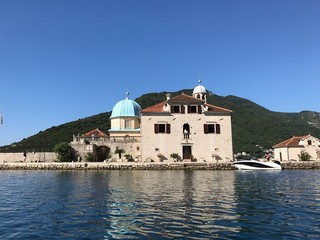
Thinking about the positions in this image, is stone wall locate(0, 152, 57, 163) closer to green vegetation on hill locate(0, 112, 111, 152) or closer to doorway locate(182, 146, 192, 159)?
green vegetation on hill locate(0, 112, 111, 152)

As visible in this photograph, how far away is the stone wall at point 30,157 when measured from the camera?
49219mm

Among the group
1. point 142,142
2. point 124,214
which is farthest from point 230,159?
point 124,214

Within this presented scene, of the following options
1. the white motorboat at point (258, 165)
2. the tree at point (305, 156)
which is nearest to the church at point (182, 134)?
the white motorboat at point (258, 165)

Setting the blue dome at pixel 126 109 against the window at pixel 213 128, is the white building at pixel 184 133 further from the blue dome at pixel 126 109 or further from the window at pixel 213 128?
the blue dome at pixel 126 109

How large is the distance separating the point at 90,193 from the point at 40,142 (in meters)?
65.0

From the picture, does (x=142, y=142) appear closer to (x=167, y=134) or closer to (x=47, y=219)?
(x=167, y=134)

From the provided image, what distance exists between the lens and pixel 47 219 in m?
11.9

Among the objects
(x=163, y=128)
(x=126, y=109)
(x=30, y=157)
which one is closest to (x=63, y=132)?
(x=30, y=157)

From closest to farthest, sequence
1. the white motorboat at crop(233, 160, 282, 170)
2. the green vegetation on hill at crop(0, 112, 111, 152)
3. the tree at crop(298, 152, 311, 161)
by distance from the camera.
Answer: the white motorboat at crop(233, 160, 282, 170), the tree at crop(298, 152, 311, 161), the green vegetation on hill at crop(0, 112, 111, 152)

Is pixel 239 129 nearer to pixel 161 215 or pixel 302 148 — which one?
pixel 302 148

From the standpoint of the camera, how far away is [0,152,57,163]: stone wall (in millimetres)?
49219

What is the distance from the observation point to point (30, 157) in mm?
49844

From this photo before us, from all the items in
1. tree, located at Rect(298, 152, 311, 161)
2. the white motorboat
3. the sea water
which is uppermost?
tree, located at Rect(298, 152, 311, 161)

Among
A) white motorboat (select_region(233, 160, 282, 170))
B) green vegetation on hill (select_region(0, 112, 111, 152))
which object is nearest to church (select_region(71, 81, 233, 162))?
white motorboat (select_region(233, 160, 282, 170))
